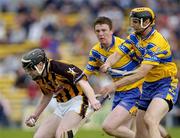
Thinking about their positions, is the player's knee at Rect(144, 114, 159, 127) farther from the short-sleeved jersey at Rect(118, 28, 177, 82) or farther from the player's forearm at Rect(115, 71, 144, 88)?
the short-sleeved jersey at Rect(118, 28, 177, 82)

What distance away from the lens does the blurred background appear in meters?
23.0

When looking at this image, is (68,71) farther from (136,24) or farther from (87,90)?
(136,24)

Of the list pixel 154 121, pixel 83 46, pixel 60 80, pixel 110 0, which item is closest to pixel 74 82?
pixel 60 80

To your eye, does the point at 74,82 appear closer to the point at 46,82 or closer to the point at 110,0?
the point at 46,82

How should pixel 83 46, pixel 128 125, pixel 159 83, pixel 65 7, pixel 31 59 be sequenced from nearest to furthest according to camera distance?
pixel 31 59
pixel 159 83
pixel 128 125
pixel 83 46
pixel 65 7

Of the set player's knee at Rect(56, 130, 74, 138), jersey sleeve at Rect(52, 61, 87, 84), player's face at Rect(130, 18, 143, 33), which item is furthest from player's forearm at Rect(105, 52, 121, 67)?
player's knee at Rect(56, 130, 74, 138)

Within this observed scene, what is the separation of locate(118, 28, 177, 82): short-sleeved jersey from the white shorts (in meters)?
1.07

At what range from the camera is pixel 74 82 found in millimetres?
11891

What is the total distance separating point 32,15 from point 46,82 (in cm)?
1388

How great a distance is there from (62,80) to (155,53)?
4.67 feet

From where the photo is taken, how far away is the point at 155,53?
12156 millimetres

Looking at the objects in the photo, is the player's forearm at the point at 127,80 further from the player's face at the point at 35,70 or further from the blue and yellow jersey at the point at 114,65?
the player's face at the point at 35,70

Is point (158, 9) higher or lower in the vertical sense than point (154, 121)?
lower

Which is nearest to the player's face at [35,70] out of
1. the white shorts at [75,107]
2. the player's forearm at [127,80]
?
the white shorts at [75,107]
